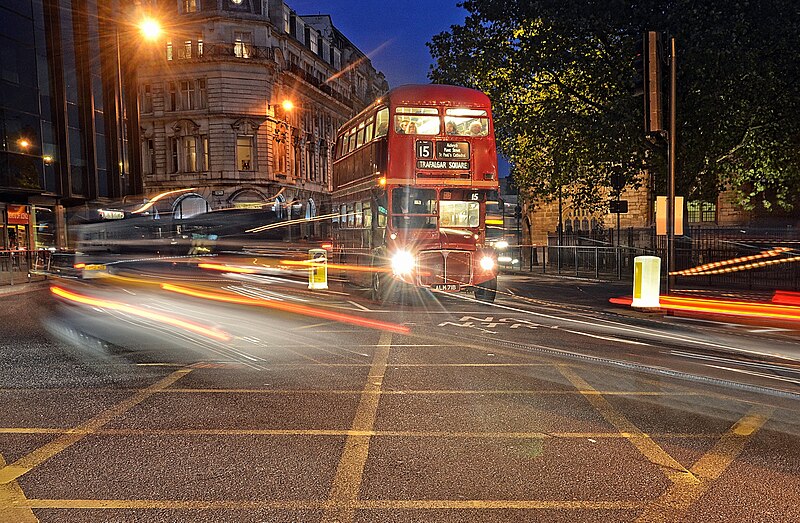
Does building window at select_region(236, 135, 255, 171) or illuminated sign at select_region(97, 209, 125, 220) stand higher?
building window at select_region(236, 135, 255, 171)

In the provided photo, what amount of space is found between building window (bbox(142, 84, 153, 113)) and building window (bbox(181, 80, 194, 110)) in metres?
3.08

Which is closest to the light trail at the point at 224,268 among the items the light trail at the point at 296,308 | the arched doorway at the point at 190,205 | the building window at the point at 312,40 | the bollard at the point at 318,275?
the light trail at the point at 296,308

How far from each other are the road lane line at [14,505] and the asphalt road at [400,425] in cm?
2

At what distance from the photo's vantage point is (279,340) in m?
9.94

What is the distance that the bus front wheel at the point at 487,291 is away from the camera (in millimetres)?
15484

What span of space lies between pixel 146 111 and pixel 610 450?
2159 inches

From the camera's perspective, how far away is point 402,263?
49.2ft

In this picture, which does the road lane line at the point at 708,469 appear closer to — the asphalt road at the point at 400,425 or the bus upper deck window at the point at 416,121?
the asphalt road at the point at 400,425

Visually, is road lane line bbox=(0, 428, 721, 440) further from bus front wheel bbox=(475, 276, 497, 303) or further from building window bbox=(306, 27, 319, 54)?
building window bbox=(306, 27, 319, 54)

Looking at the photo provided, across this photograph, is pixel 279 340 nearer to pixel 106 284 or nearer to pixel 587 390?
pixel 587 390

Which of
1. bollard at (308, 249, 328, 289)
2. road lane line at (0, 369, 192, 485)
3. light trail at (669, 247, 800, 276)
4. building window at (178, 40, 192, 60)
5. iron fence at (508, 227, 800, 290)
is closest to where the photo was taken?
road lane line at (0, 369, 192, 485)

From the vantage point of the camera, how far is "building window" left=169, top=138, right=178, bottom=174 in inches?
2068

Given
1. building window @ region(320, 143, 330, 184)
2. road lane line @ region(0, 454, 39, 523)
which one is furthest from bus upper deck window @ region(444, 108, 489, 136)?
building window @ region(320, 143, 330, 184)

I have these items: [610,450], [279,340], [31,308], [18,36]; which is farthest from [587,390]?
[18,36]
